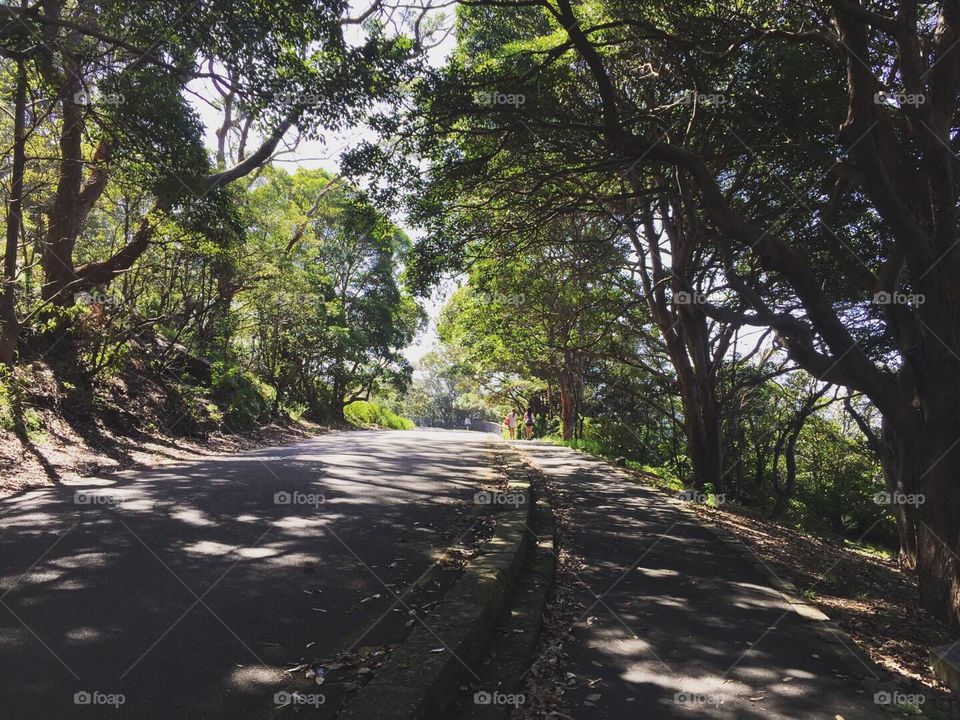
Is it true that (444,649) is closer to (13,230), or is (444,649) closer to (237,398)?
(13,230)

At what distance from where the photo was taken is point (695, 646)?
414 centimetres

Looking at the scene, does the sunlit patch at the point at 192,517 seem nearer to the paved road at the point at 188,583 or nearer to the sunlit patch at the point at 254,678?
the paved road at the point at 188,583

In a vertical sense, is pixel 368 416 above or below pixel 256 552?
below

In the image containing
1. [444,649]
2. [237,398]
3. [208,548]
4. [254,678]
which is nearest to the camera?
[254,678]

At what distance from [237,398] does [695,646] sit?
15.3 meters

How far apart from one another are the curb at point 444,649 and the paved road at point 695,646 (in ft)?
2.04


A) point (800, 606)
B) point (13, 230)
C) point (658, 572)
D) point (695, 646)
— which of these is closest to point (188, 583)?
point (695, 646)

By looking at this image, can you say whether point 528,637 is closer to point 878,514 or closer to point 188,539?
point 188,539

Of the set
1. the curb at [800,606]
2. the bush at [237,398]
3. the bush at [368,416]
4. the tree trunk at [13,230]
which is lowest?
the bush at [368,416]

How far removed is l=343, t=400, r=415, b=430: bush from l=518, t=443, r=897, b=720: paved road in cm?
2737

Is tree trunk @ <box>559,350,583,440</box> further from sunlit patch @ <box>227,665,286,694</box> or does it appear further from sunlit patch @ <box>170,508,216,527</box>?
sunlit patch @ <box>227,665,286,694</box>

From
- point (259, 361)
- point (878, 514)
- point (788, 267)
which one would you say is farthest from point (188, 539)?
point (878, 514)

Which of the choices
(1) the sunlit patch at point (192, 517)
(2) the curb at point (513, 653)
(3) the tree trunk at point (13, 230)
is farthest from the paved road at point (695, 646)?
(3) the tree trunk at point (13, 230)

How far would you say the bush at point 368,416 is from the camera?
34562 mm
